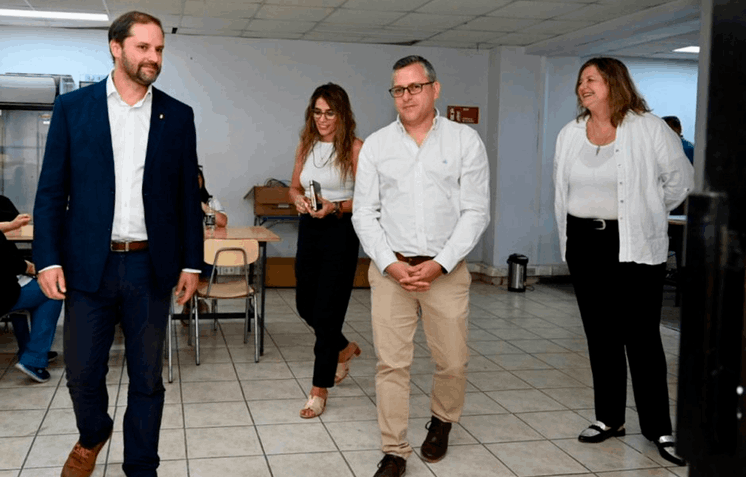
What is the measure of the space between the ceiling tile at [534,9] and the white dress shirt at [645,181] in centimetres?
356

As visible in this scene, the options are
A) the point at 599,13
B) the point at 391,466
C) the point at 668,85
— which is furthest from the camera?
the point at 668,85

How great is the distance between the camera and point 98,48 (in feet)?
28.7

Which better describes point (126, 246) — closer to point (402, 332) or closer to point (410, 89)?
point (402, 332)

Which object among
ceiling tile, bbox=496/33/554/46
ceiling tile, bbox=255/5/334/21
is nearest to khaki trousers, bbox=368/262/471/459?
ceiling tile, bbox=255/5/334/21

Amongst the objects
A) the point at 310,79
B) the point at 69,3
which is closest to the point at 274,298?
the point at 310,79

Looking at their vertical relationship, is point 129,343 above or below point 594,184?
below

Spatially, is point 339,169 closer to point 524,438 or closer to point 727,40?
point 524,438

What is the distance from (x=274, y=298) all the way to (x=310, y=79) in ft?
9.20

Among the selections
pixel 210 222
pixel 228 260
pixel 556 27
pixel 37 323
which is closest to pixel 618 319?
pixel 228 260

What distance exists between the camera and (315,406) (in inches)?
163

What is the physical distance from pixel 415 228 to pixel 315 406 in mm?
1350

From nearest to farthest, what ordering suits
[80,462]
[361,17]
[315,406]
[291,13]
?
[80,462], [315,406], [291,13], [361,17]

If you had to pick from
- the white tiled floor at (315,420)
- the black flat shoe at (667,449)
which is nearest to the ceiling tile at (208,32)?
the white tiled floor at (315,420)

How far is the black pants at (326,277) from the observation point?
159 inches
